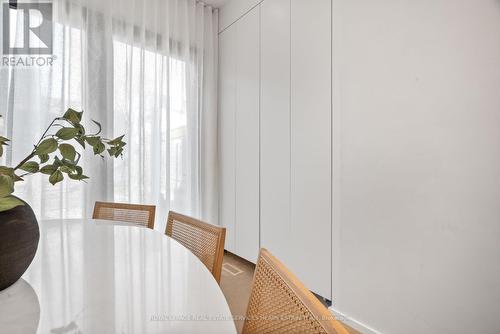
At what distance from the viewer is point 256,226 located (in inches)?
101

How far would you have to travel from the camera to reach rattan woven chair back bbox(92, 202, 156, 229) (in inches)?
63.5

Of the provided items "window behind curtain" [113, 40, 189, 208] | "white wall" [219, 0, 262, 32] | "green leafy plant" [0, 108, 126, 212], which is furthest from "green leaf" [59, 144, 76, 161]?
"white wall" [219, 0, 262, 32]

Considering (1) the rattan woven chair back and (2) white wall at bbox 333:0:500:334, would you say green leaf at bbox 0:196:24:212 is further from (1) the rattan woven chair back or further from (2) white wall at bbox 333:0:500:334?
(2) white wall at bbox 333:0:500:334

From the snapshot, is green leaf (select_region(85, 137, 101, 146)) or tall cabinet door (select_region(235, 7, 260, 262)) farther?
tall cabinet door (select_region(235, 7, 260, 262))

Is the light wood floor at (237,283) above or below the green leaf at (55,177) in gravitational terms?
below

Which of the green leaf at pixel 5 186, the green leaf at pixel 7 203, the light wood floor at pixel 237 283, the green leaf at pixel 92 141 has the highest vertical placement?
the green leaf at pixel 92 141

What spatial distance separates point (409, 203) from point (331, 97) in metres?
0.89

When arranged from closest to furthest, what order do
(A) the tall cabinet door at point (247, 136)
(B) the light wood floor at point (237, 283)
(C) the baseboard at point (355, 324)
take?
1. (C) the baseboard at point (355, 324)
2. (B) the light wood floor at point (237, 283)
3. (A) the tall cabinet door at point (247, 136)

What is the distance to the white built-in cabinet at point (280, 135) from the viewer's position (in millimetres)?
1944

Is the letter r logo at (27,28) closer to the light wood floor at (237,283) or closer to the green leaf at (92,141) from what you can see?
the green leaf at (92,141)

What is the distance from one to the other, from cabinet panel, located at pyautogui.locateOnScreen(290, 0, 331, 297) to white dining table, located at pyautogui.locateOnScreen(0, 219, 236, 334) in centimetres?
126

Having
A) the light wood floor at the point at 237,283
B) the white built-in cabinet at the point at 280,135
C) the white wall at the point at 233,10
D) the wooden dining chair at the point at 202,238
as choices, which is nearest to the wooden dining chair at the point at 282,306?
the wooden dining chair at the point at 202,238

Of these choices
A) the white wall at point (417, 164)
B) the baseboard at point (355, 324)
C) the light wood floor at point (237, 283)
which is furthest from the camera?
the light wood floor at point (237, 283)

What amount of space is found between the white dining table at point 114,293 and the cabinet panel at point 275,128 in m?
1.40
